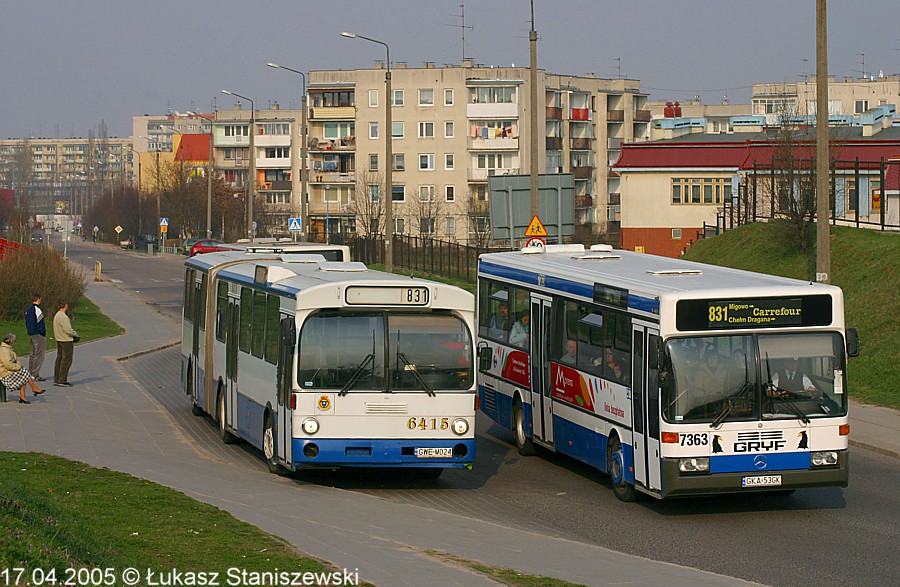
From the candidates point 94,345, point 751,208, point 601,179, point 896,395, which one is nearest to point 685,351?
point 896,395

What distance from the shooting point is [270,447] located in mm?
16484

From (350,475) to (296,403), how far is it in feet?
7.32

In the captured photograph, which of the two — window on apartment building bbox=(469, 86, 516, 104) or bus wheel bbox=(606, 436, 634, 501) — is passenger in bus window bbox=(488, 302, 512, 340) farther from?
window on apartment building bbox=(469, 86, 516, 104)

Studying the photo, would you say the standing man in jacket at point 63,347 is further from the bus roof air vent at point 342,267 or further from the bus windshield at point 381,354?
the bus windshield at point 381,354

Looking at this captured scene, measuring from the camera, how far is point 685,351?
13508mm

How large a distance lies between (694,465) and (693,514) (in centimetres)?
109

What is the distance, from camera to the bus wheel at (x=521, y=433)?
18.4m

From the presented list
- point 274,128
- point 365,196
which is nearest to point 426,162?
point 365,196

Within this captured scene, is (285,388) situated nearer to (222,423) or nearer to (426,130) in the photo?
(222,423)

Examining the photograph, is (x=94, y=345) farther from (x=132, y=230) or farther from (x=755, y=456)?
(x=132, y=230)

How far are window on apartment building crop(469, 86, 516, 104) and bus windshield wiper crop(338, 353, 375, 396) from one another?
9401 cm

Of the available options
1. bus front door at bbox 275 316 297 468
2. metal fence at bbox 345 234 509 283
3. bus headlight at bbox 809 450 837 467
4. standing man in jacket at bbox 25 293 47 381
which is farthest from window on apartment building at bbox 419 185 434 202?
bus headlight at bbox 809 450 837 467

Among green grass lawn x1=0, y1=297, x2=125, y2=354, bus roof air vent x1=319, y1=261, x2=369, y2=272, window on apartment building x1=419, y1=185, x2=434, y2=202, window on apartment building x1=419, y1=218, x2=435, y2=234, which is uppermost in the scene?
window on apartment building x1=419, y1=185, x2=434, y2=202

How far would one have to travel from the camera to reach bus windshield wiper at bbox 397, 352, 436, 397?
599 inches
